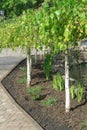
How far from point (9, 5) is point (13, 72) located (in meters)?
26.0

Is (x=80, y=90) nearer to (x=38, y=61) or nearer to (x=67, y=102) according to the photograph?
(x=67, y=102)

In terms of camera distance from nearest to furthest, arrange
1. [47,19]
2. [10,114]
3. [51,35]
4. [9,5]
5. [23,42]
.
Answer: [47,19] → [51,35] → [10,114] → [23,42] → [9,5]

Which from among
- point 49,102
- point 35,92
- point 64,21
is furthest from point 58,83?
point 64,21

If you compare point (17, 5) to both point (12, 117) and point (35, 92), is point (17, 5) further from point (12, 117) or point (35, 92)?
point (12, 117)

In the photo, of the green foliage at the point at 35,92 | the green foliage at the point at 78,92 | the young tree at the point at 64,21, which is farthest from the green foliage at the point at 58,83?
the young tree at the point at 64,21

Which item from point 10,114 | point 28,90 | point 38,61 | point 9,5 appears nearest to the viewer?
point 10,114

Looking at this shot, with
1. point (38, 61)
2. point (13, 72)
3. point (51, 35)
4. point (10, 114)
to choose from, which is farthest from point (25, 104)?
point (38, 61)

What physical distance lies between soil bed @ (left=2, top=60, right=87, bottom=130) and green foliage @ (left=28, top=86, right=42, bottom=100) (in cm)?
10

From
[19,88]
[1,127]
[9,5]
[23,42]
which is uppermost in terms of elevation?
[23,42]

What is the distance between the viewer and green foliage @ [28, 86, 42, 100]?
34.4ft

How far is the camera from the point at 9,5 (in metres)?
40.2

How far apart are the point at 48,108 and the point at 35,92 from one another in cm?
159

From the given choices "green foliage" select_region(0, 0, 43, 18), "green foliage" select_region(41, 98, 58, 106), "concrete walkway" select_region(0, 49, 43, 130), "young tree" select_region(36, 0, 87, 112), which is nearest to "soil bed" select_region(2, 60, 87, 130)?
"green foliage" select_region(41, 98, 58, 106)

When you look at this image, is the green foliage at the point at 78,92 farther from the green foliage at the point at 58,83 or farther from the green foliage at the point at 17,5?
the green foliage at the point at 17,5
